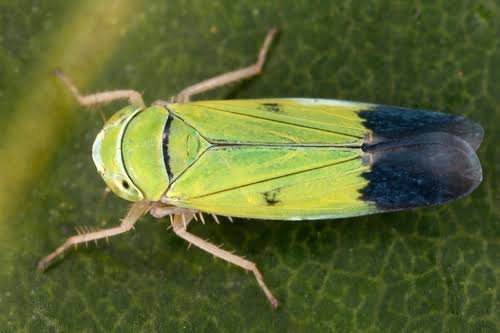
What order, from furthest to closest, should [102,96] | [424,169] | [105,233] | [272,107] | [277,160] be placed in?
[102,96] → [105,233] → [272,107] → [277,160] → [424,169]

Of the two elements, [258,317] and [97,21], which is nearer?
[258,317]

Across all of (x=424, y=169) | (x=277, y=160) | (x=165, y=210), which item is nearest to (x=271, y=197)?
(x=277, y=160)

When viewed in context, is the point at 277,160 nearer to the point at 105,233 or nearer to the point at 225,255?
the point at 225,255

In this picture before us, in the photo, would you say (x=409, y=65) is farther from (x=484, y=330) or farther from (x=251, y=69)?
(x=484, y=330)

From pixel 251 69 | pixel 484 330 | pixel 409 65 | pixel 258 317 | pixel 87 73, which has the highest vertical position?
pixel 87 73

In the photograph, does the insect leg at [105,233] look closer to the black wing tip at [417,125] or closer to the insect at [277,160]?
the insect at [277,160]

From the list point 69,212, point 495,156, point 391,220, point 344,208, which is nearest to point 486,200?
point 495,156
